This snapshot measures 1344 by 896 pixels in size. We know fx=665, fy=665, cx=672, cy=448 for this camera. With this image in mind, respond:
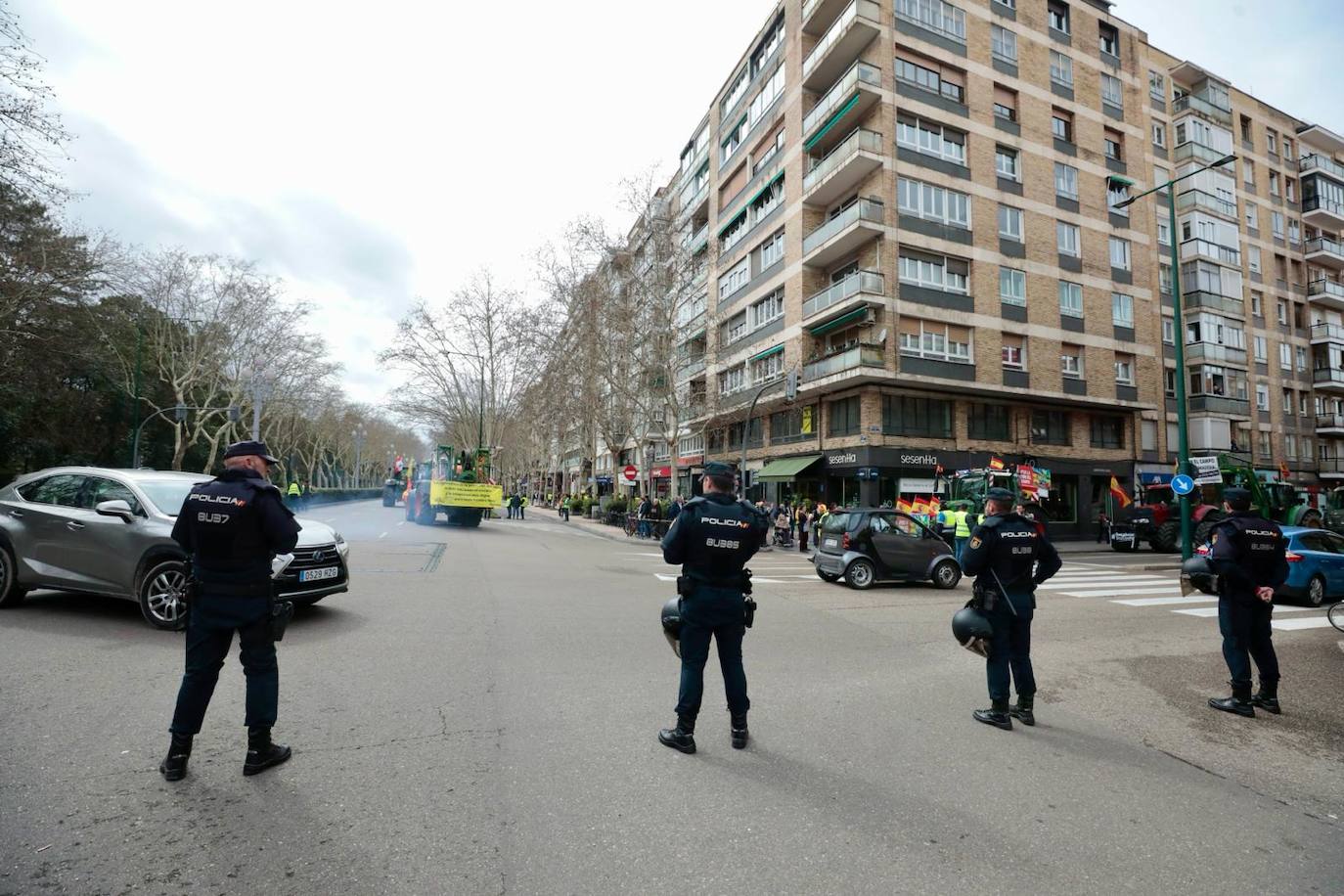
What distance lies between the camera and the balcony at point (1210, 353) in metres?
33.6

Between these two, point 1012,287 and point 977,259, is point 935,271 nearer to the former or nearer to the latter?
point 977,259

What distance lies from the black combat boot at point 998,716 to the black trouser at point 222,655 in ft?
14.6

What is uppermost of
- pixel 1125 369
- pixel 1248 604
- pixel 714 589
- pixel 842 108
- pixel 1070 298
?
pixel 842 108

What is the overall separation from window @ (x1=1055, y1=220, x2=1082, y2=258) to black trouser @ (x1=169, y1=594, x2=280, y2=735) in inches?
1313

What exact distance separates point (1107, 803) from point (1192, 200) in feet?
139

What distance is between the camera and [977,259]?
27.2 m

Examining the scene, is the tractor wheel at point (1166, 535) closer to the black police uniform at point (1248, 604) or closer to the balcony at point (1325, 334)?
the black police uniform at point (1248, 604)

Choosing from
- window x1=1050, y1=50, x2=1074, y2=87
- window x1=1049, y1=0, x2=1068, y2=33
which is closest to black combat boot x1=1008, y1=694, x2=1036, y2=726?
window x1=1050, y1=50, x2=1074, y2=87

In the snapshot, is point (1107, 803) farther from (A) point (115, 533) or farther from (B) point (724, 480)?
(A) point (115, 533)

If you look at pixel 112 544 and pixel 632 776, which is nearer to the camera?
pixel 632 776

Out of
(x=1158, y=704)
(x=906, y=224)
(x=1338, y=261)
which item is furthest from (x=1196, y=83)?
(x=1158, y=704)

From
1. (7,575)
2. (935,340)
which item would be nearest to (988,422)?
(935,340)

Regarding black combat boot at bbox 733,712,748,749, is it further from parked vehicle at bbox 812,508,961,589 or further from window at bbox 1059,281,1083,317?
window at bbox 1059,281,1083,317

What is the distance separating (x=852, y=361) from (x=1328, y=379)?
34292 millimetres
